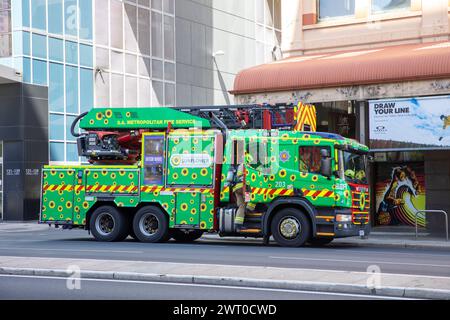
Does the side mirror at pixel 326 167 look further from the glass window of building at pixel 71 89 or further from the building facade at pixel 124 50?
the glass window of building at pixel 71 89

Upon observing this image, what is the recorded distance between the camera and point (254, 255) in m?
17.3

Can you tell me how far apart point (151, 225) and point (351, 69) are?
826cm

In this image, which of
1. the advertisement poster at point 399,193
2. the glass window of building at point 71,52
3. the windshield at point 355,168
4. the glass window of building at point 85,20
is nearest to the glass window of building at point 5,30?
the glass window of building at point 71,52

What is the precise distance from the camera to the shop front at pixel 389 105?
23828mm

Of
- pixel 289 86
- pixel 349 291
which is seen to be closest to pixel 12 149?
pixel 289 86

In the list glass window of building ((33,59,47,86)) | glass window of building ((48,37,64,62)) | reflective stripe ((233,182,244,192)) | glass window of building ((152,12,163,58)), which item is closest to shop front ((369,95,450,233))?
reflective stripe ((233,182,244,192))

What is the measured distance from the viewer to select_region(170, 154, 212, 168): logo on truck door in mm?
21094

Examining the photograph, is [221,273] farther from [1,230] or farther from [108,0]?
[108,0]

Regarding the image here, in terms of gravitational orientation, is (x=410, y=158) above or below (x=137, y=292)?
above

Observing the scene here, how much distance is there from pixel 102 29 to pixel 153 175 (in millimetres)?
20066

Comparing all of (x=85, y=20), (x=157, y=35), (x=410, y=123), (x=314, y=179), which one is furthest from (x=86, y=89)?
(x=314, y=179)

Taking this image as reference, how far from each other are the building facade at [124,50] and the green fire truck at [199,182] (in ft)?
47.5

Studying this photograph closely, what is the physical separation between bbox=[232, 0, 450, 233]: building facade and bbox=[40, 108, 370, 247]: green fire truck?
3.58m

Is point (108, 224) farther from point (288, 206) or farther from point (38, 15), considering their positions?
point (38, 15)
